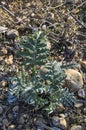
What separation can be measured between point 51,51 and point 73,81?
0.31 metres

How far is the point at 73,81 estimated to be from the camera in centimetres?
240

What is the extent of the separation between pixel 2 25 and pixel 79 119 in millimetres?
878

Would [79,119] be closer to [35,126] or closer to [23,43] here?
[35,126]

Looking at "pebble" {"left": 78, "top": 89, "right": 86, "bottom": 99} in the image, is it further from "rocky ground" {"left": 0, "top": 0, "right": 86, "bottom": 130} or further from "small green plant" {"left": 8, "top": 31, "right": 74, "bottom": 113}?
"small green plant" {"left": 8, "top": 31, "right": 74, "bottom": 113}

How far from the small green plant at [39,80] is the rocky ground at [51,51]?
8 cm

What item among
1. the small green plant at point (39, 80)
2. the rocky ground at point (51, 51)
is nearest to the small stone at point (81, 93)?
the rocky ground at point (51, 51)

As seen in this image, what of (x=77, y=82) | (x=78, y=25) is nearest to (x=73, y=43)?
(x=78, y=25)

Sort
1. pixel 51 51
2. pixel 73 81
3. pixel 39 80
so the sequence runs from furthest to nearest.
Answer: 1. pixel 51 51
2. pixel 73 81
3. pixel 39 80

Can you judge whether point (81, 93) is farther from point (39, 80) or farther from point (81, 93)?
point (39, 80)

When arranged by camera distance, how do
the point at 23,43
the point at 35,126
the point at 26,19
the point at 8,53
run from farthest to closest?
1. the point at 26,19
2. the point at 8,53
3. the point at 35,126
4. the point at 23,43

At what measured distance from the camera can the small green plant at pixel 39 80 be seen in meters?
2.12

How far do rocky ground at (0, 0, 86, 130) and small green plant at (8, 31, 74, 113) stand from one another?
0.26 feet

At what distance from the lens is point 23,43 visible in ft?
7.00

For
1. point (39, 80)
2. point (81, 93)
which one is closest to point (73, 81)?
point (81, 93)
